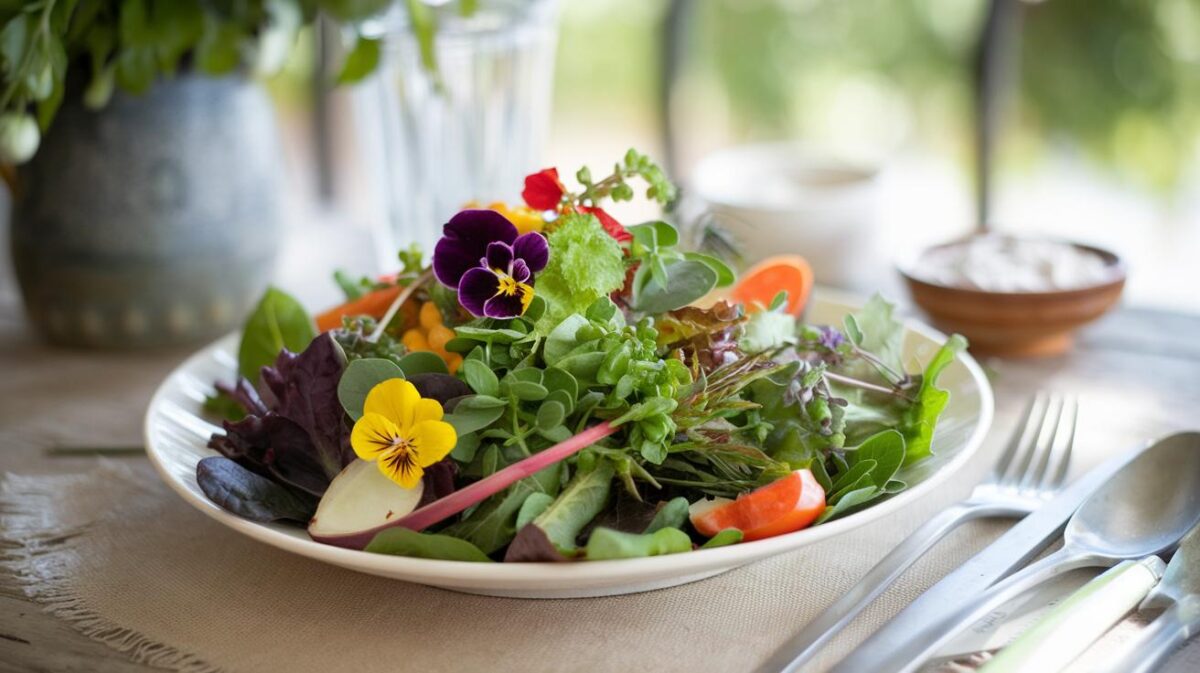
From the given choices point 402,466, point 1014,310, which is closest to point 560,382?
point 402,466

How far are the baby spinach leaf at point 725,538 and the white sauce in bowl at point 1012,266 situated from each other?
618mm

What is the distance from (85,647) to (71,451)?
375 millimetres

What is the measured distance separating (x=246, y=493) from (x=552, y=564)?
0.25m

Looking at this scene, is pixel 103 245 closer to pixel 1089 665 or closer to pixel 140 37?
pixel 140 37

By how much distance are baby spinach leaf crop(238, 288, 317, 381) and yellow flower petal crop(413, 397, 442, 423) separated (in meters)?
0.40

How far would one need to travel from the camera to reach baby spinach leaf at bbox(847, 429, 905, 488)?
0.83 m

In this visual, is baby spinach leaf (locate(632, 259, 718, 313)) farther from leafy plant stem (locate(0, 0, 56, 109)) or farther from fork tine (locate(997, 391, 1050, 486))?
leafy plant stem (locate(0, 0, 56, 109))

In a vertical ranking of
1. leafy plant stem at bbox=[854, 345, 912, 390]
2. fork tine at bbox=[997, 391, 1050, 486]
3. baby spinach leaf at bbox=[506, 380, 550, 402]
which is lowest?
fork tine at bbox=[997, 391, 1050, 486]

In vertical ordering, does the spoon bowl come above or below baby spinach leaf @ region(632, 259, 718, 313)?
below

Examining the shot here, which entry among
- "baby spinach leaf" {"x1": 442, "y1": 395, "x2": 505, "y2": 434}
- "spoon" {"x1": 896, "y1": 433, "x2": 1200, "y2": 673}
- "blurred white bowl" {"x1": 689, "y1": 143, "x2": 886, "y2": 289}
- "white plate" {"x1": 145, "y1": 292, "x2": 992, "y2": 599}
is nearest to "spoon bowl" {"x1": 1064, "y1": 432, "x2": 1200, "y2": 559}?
"spoon" {"x1": 896, "y1": 433, "x2": 1200, "y2": 673}

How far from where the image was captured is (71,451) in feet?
3.66

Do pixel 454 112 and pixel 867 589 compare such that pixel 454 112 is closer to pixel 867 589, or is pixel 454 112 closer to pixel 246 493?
pixel 246 493

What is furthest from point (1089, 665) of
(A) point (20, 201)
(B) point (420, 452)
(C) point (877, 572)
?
(A) point (20, 201)

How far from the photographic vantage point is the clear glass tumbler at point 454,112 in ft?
4.80
